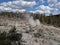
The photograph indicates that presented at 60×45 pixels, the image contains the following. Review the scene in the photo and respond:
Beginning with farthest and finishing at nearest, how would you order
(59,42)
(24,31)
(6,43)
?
(24,31)
(59,42)
(6,43)

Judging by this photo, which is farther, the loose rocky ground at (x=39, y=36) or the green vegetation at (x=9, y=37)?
the loose rocky ground at (x=39, y=36)

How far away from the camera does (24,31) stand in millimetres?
24609

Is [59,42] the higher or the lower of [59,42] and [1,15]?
the lower

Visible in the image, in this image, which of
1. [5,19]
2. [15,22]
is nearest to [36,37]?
[15,22]

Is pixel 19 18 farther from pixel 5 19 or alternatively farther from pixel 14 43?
pixel 14 43

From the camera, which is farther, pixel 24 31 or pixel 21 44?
pixel 24 31

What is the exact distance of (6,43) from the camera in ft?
69.2

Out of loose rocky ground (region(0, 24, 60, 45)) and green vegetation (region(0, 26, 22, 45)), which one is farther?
loose rocky ground (region(0, 24, 60, 45))

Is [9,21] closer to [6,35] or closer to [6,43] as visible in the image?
[6,35]

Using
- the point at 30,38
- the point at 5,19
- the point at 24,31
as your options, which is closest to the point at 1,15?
the point at 5,19

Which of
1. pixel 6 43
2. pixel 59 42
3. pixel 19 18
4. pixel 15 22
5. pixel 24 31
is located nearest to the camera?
pixel 6 43

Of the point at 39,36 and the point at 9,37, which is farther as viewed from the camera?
the point at 39,36

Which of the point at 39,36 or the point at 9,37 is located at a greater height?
the point at 9,37

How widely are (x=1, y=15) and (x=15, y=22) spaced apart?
4.17m
